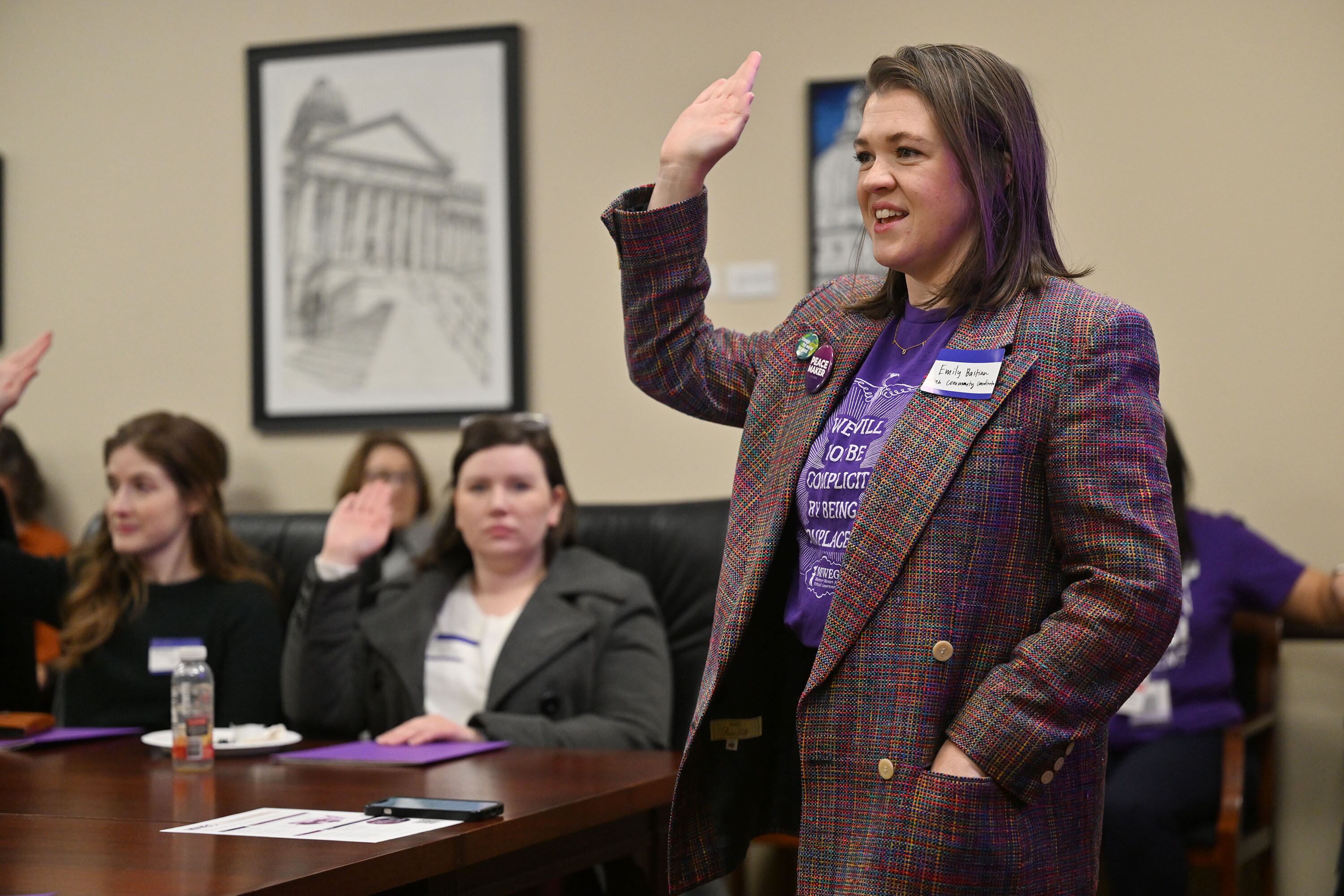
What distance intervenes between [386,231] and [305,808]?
2.66 metres

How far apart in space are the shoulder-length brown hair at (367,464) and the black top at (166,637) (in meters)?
1.05

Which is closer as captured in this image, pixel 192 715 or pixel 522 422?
pixel 192 715

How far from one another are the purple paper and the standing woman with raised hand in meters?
1.45

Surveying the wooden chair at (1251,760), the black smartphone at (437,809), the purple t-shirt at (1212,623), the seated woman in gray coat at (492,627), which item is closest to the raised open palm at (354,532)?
the seated woman in gray coat at (492,627)

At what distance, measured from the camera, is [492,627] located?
2.95 metres

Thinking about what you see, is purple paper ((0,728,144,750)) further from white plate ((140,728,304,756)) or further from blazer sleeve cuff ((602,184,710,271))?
blazer sleeve cuff ((602,184,710,271))

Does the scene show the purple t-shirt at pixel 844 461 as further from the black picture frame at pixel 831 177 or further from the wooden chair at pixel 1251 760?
the black picture frame at pixel 831 177

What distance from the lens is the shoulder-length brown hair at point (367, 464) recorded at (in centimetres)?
400

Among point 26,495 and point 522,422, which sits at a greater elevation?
point 522,422

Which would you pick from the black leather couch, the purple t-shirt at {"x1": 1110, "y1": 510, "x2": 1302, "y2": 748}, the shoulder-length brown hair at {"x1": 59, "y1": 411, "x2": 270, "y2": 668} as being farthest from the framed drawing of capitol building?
the purple t-shirt at {"x1": 1110, "y1": 510, "x2": 1302, "y2": 748}

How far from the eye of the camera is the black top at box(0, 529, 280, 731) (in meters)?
2.86

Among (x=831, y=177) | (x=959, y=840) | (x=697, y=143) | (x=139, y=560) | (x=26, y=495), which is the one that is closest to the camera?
(x=959, y=840)

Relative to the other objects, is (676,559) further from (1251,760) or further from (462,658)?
(1251,760)

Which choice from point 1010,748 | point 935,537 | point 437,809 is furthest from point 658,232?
point 437,809
